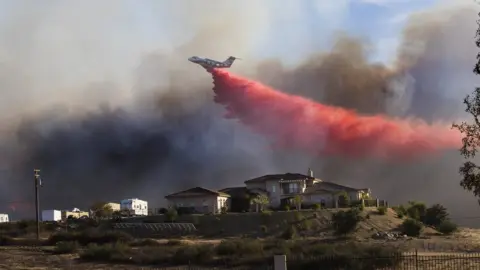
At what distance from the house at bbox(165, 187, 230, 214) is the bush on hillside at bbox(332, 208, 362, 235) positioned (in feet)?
90.1

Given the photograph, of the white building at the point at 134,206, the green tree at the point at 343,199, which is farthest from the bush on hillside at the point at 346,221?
the white building at the point at 134,206

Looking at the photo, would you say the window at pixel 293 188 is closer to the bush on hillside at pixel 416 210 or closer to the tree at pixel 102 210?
the bush on hillside at pixel 416 210

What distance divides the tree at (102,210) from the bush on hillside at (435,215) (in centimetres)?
4697

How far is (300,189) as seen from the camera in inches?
4395

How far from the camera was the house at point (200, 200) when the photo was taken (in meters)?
108

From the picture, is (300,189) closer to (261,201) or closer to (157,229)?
(261,201)

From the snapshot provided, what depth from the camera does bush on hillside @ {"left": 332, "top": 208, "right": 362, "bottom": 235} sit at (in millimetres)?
80875

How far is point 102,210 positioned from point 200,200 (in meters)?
17.3

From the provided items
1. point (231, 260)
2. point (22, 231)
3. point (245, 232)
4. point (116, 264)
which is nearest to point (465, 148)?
point (231, 260)

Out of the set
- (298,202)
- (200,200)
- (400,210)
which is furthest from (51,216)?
(400,210)

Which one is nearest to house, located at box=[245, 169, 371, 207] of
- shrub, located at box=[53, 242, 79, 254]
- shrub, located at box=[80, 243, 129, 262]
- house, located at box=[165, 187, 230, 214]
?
house, located at box=[165, 187, 230, 214]

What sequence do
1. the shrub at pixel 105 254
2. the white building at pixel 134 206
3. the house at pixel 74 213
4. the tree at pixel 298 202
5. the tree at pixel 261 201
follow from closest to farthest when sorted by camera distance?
the shrub at pixel 105 254, the tree at pixel 298 202, the tree at pixel 261 201, the house at pixel 74 213, the white building at pixel 134 206

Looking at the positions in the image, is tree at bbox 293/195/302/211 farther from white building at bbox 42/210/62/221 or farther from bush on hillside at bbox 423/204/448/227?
white building at bbox 42/210/62/221

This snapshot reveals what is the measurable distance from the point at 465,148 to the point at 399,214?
73.5 meters
